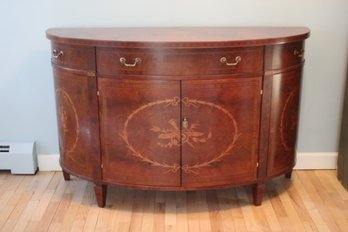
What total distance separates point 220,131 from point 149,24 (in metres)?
0.76

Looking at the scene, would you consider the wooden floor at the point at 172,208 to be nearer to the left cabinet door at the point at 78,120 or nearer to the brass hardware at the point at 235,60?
the left cabinet door at the point at 78,120

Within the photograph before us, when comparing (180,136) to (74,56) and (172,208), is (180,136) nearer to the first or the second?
(172,208)

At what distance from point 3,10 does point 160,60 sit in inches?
40.7

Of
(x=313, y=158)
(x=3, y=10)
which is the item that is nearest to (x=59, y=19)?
(x=3, y=10)

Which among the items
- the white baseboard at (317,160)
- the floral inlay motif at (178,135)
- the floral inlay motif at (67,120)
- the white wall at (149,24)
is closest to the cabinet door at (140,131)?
A: the floral inlay motif at (178,135)

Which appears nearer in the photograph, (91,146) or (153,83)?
(153,83)

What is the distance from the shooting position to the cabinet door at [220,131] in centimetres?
197

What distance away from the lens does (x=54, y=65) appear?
2156mm

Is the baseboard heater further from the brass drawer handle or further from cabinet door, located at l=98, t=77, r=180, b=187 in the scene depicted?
the brass drawer handle

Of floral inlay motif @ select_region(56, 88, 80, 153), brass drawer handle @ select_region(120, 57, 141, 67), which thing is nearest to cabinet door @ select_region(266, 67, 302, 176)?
brass drawer handle @ select_region(120, 57, 141, 67)

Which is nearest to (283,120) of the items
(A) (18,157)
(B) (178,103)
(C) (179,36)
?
(B) (178,103)

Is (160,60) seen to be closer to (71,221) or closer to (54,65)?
(54,65)

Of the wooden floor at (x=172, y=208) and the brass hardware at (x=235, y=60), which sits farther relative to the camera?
the wooden floor at (x=172, y=208)

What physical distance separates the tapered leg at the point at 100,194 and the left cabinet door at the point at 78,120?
0.07 meters
